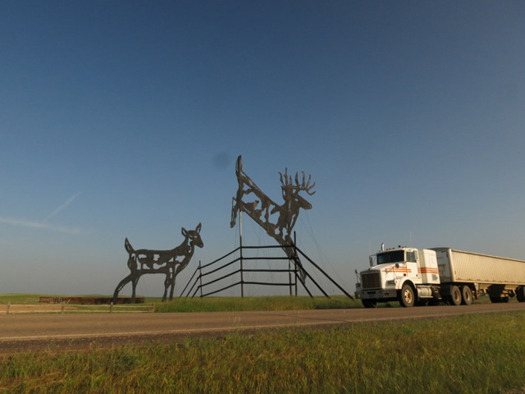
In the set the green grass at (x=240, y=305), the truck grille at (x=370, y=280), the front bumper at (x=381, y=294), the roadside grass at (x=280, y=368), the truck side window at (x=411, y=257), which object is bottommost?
the roadside grass at (x=280, y=368)

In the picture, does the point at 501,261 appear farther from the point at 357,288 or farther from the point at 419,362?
the point at 419,362

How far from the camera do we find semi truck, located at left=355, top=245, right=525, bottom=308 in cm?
2125

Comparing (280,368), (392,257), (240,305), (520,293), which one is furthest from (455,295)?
(280,368)

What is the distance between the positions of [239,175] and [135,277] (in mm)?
12433

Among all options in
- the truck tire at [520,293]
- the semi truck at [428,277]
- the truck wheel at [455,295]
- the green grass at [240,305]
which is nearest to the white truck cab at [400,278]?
the semi truck at [428,277]

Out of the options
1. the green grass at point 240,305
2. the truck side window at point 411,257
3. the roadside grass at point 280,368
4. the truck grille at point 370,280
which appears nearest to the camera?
the roadside grass at point 280,368

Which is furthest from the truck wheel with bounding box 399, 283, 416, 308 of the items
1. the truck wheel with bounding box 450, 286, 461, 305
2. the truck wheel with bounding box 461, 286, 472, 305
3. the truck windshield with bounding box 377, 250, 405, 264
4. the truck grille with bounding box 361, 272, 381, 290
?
the truck wheel with bounding box 461, 286, 472, 305

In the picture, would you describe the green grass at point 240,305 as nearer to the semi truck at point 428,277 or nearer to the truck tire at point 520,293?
the semi truck at point 428,277

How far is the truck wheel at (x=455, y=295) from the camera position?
2403 cm

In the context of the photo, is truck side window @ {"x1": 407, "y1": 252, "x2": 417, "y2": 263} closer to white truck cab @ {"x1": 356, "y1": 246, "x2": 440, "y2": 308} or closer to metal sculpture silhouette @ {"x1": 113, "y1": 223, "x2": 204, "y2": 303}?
white truck cab @ {"x1": 356, "y1": 246, "x2": 440, "y2": 308}

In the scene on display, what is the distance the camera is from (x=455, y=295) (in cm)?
2442

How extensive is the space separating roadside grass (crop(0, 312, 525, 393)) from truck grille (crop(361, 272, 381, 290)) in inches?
583

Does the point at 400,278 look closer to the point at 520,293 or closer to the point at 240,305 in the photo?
the point at 240,305

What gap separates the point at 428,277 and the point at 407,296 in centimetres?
258
